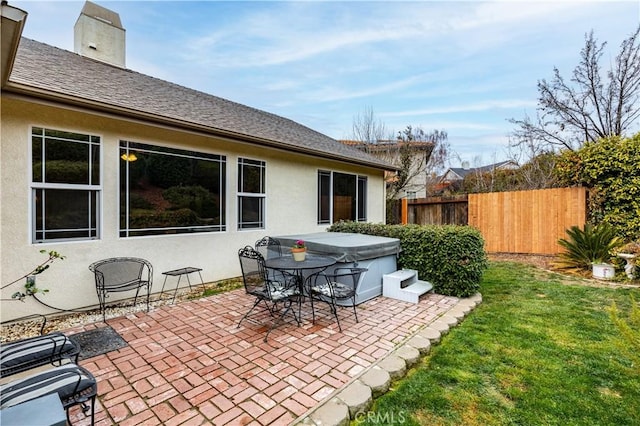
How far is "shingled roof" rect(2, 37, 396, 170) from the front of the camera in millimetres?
4094

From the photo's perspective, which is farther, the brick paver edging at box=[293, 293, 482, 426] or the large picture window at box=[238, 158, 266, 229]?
the large picture window at box=[238, 158, 266, 229]

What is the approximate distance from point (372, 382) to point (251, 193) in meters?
4.99

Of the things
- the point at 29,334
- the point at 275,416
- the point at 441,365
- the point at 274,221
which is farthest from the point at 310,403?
the point at 274,221

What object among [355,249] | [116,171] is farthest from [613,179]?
[116,171]

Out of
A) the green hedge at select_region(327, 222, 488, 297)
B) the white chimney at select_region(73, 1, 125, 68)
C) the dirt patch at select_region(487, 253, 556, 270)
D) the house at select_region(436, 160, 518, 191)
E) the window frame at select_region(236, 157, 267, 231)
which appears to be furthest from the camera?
the house at select_region(436, 160, 518, 191)

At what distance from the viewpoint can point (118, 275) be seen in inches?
185

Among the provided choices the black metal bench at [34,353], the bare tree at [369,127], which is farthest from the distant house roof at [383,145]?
the black metal bench at [34,353]

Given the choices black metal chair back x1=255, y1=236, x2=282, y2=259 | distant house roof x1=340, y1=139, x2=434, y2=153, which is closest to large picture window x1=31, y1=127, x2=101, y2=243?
black metal chair back x1=255, y1=236, x2=282, y2=259

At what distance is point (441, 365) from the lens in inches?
120

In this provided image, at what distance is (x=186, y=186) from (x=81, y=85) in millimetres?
2147

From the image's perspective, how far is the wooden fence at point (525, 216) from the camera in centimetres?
840

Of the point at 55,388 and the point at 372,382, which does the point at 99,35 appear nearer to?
the point at 55,388

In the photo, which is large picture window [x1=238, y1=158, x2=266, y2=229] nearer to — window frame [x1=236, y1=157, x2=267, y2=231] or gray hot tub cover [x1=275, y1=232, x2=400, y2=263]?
window frame [x1=236, y1=157, x2=267, y2=231]

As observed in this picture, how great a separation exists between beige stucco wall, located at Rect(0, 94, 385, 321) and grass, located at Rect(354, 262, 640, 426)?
4.45 meters
